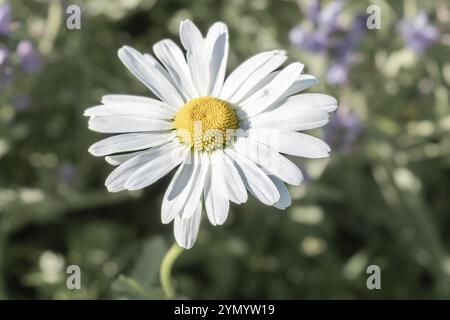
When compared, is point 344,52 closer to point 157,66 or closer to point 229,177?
point 157,66

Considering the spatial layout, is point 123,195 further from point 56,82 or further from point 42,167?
point 56,82

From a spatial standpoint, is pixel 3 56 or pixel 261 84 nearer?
pixel 261 84

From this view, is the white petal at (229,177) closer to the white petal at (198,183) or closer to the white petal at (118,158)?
the white petal at (198,183)

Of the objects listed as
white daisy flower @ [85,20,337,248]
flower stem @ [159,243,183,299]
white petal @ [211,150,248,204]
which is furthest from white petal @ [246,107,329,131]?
flower stem @ [159,243,183,299]

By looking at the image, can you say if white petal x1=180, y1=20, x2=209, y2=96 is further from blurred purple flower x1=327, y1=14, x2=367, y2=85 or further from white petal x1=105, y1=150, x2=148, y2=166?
blurred purple flower x1=327, y1=14, x2=367, y2=85

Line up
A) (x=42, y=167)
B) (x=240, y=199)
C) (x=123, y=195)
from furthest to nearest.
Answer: (x=42, y=167), (x=123, y=195), (x=240, y=199)

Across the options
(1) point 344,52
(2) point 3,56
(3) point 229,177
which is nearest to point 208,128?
(3) point 229,177
